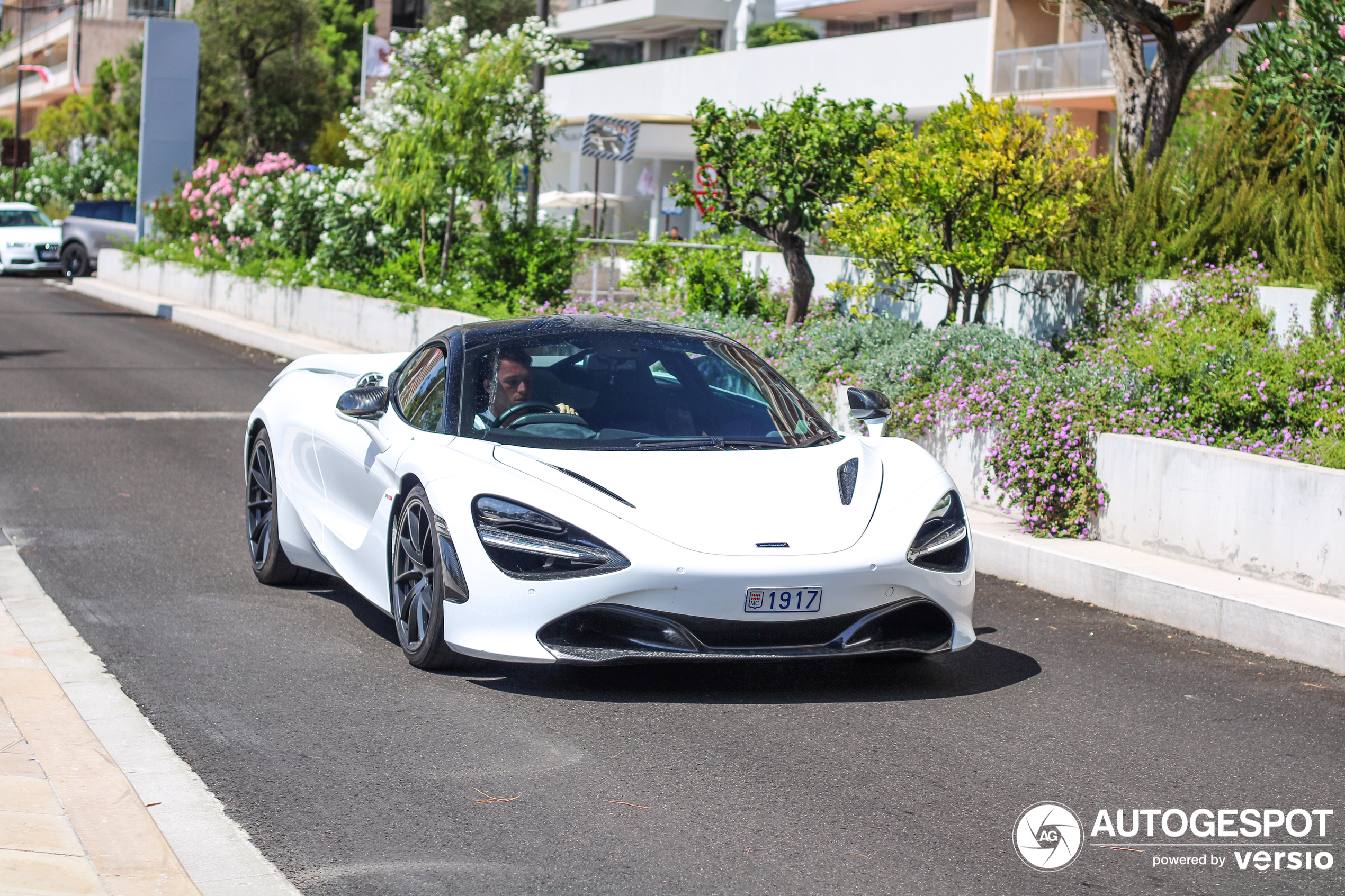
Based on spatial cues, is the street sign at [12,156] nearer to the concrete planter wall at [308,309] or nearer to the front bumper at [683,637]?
the concrete planter wall at [308,309]

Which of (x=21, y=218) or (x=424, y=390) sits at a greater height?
(x=21, y=218)

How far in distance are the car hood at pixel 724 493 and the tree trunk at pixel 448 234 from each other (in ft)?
47.2

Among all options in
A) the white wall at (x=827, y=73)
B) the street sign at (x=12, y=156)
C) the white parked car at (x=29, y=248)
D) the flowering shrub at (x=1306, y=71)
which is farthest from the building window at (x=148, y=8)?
the flowering shrub at (x=1306, y=71)

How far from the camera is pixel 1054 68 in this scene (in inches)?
1417

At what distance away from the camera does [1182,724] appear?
5715mm

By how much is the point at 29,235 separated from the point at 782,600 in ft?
116

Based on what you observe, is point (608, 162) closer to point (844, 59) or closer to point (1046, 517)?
point (844, 59)

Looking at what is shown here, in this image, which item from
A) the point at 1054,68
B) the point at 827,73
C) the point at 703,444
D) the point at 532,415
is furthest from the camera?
the point at 827,73

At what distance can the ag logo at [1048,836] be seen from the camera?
4277 millimetres

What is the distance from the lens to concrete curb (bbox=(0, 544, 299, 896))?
13.2 ft

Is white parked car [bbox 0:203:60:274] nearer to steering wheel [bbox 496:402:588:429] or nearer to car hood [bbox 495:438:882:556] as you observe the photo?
steering wheel [bbox 496:402:588:429]

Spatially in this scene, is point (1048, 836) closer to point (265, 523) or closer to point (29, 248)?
point (265, 523)

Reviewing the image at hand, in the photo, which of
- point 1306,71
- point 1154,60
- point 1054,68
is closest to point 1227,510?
point 1154,60

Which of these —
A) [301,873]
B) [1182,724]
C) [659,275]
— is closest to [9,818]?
[301,873]
